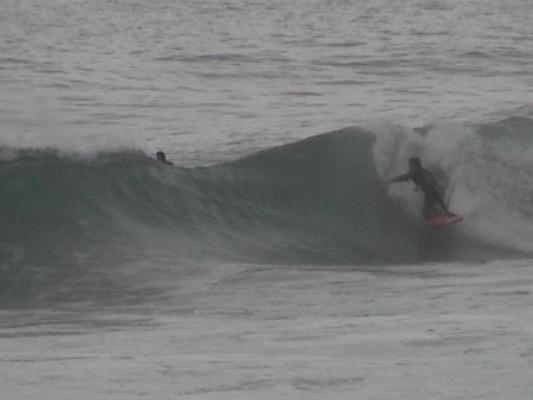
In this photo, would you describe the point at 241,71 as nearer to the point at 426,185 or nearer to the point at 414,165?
the point at 414,165

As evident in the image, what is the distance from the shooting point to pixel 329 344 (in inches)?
422

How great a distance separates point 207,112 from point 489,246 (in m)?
11.7

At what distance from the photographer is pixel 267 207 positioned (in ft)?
66.2

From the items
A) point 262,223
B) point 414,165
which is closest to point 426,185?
point 414,165

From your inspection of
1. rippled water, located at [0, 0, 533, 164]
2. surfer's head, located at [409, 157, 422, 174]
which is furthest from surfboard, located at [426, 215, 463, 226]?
rippled water, located at [0, 0, 533, 164]

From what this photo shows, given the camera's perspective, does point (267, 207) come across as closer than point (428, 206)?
No

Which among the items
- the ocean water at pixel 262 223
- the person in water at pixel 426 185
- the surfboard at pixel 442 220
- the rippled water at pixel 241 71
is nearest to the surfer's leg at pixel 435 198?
the person in water at pixel 426 185

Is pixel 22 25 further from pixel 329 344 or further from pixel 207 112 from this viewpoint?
pixel 329 344

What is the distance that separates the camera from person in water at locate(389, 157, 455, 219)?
63.5 ft

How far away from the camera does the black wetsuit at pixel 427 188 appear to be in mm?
19359

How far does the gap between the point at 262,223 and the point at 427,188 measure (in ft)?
6.60

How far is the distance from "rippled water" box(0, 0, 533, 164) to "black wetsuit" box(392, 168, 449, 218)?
3650mm

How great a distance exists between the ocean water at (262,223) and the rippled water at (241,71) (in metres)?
0.13

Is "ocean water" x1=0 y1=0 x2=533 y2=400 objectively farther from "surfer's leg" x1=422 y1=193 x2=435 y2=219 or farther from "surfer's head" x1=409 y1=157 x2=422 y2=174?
"surfer's head" x1=409 y1=157 x2=422 y2=174
